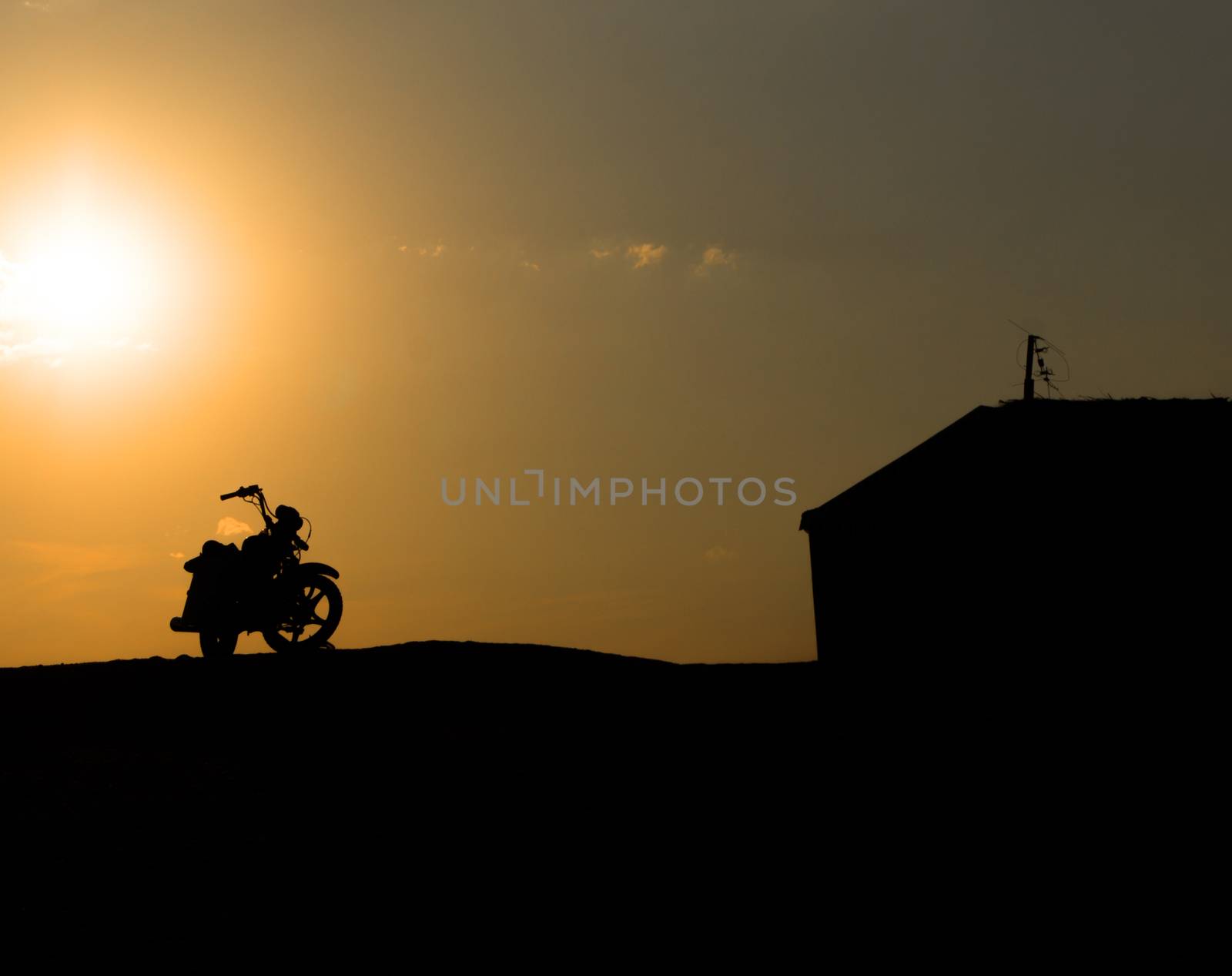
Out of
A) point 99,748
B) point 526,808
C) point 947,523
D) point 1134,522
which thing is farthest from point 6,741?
point 1134,522

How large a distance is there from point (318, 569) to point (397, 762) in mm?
5124

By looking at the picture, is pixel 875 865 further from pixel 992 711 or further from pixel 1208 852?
pixel 992 711

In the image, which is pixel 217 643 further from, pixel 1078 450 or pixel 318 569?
pixel 1078 450

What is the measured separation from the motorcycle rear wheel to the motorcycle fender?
3.78ft

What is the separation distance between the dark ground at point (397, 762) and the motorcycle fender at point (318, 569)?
118cm

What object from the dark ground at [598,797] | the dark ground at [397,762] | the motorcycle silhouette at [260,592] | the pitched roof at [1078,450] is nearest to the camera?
the dark ground at [598,797]

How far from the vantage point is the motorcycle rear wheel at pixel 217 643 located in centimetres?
1493

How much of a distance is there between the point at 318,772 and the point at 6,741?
3392 mm

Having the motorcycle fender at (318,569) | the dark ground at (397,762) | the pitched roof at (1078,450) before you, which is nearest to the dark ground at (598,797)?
the dark ground at (397,762)

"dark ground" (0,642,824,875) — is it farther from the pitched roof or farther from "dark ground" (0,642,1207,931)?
the pitched roof

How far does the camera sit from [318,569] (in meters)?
15.1

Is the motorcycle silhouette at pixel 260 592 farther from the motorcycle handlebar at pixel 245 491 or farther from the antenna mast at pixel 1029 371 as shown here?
the antenna mast at pixel 1029 371

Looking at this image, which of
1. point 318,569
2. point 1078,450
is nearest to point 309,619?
point 318,569

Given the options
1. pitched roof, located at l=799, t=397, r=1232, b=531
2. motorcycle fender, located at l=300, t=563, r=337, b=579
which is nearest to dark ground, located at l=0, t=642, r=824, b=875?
motorcycle fender, located at l=300, t=563, r=337, b=579
